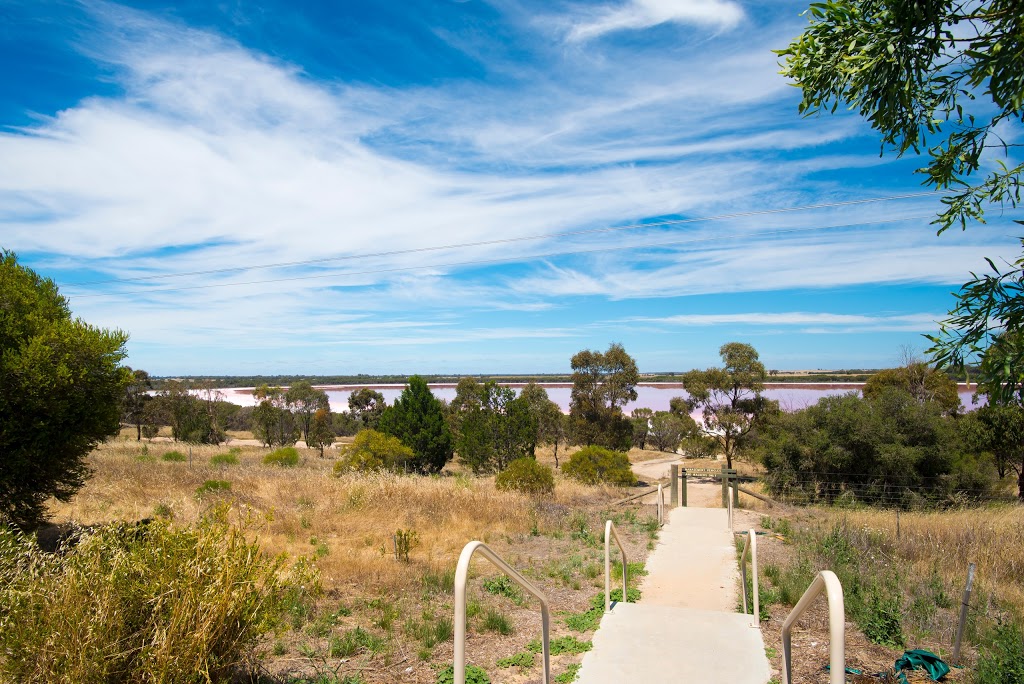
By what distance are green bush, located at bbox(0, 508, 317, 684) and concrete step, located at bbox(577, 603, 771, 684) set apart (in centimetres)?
265

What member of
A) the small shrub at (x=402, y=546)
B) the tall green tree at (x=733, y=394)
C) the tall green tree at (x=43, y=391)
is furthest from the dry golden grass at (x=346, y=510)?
the tall green tree at (x=733, y=394)

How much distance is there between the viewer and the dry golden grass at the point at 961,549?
870 centimetres

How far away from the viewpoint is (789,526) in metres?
12.5

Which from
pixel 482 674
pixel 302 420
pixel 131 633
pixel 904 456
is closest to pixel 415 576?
pixel 482 674

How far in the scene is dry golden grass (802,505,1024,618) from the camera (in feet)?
28.6

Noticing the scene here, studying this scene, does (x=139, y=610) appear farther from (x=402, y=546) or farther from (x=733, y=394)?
(x=733, y=394)

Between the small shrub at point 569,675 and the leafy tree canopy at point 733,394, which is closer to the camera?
the small shrub at point 569,675

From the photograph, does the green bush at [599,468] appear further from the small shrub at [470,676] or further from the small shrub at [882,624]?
the small shrub at [470,676]

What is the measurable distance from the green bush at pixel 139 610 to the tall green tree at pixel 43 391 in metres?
4.22

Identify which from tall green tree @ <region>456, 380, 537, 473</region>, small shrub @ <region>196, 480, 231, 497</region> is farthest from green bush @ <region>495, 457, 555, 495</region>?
tall green tree @ <region>456, 380, 537, 473</region>

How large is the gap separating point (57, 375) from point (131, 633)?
5.62m

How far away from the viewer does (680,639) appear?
213 inches

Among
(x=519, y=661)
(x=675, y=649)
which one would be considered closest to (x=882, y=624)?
(x=675, y=649)

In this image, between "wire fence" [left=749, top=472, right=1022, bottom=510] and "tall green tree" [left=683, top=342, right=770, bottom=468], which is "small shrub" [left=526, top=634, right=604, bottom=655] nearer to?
"wire fence" [left=749, top=472, right=1022, bottom=510]
